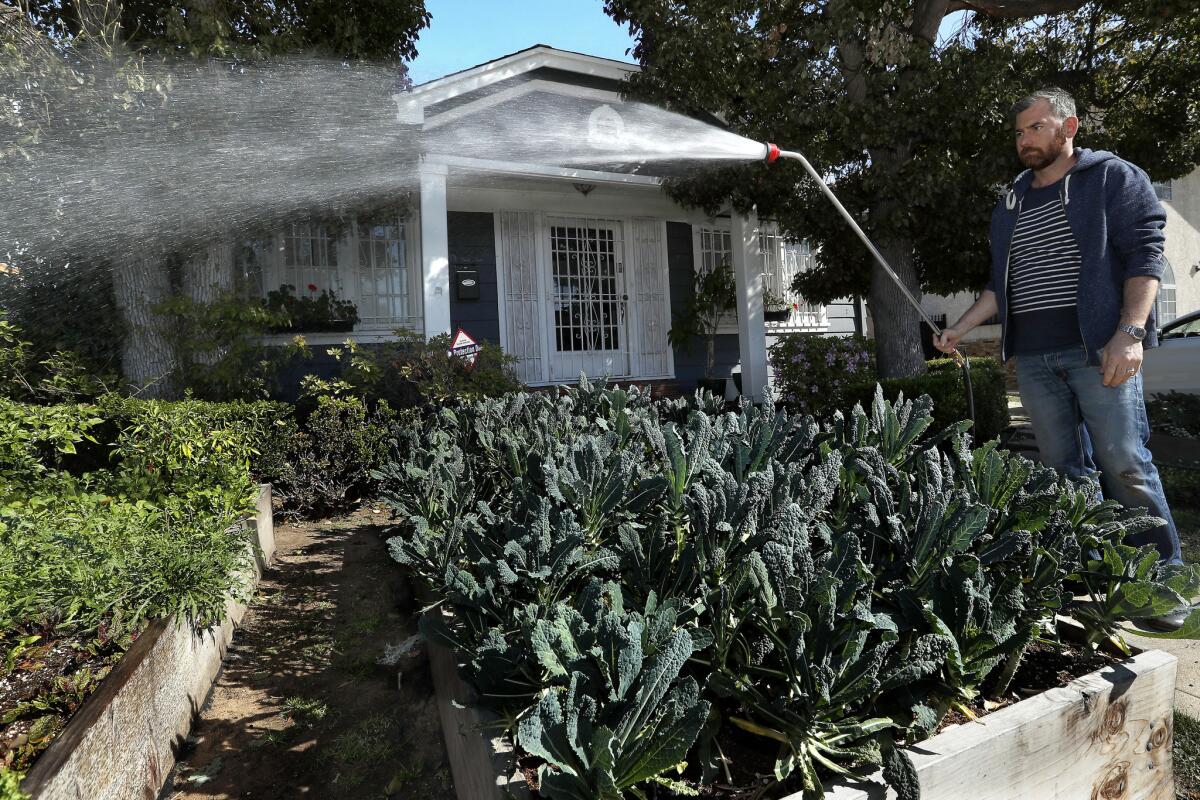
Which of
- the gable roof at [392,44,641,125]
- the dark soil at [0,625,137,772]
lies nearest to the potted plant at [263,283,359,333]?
the gable roof at [392,44,641,125]

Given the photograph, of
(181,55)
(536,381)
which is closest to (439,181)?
(181,55)

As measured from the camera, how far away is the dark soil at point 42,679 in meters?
2.12

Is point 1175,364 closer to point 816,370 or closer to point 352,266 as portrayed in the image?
point 816,370

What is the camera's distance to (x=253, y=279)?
9.24 metres

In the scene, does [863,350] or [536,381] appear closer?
[863,350]

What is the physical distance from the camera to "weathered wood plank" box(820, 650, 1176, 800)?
1.55 metres

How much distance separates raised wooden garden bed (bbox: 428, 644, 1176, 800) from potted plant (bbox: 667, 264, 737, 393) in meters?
9.41

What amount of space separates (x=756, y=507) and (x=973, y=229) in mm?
7740

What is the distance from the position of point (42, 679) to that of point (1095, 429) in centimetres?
405

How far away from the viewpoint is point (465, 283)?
10.5 meters

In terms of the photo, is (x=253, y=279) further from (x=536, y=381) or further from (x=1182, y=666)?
(x=1182, y=666)

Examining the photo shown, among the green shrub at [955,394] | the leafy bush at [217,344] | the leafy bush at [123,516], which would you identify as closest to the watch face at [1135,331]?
the leafy bush at [123,516]

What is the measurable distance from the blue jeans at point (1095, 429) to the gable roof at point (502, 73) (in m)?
7.10

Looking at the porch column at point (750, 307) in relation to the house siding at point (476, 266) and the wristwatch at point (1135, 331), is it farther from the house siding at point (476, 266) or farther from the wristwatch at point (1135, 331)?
the wristwatch at point (1135, 331)
